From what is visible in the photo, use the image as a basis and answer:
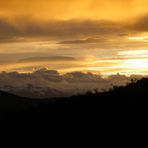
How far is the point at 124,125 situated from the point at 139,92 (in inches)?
726

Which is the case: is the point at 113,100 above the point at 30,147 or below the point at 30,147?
above

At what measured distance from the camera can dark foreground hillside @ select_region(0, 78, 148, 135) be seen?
360ft

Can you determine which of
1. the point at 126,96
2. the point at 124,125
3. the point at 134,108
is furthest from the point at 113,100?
the point at 124,125

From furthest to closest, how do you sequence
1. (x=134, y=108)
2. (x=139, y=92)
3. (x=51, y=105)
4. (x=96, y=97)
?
(x=51, y=105), (x=96, y=97), (x=139, y=92), (x=134, y=108)

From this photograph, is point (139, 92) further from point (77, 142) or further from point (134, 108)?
point (77, 142)

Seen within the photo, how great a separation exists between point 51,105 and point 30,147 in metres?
29.2

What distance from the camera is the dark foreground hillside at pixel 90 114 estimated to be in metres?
110

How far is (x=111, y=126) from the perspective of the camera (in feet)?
351

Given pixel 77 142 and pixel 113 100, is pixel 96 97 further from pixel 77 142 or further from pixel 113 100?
pixel 77 142

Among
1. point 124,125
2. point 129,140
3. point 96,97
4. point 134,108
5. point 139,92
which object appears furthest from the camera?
point 96,97

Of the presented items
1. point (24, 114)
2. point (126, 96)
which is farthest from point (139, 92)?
point (24, 114)

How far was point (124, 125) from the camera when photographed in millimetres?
104938

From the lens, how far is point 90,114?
12000 cm

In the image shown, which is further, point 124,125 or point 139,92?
point 139,92
